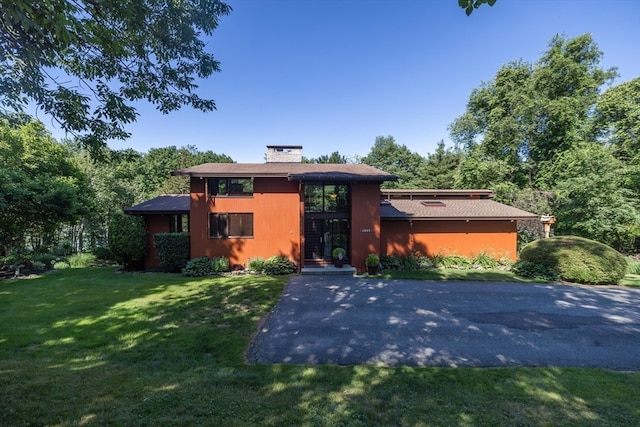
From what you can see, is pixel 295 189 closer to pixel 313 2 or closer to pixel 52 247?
pixel 313 2

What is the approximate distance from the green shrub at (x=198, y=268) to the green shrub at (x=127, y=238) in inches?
109

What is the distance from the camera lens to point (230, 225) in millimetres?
14125

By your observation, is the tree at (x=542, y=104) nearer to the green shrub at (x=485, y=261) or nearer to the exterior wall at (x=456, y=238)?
the exterior wall at (x=456, y=238)

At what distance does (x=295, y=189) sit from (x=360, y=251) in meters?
4.46

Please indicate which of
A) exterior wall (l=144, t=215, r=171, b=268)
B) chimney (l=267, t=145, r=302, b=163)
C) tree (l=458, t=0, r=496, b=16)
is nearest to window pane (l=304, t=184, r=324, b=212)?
chimney (l=267, t=145, r=302, b=163)

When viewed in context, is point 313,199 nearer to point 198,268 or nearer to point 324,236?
point 324,236

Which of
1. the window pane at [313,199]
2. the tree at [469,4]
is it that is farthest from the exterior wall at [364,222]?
the tree at [469,4]

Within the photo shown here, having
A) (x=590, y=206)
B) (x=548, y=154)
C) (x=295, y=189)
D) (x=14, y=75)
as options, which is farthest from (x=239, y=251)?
(x=548, y=154)

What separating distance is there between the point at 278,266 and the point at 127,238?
7.33 m

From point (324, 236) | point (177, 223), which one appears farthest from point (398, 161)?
point (177, 223)

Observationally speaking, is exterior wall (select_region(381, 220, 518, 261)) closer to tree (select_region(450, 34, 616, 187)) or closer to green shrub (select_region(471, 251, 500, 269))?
green shrub (select_region(471, 251, 500, 269))

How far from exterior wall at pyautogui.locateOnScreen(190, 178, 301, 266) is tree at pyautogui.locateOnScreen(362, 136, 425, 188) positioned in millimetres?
29744

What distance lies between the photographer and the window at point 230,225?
14.0 m

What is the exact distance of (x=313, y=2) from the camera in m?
9.84
